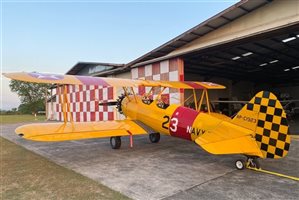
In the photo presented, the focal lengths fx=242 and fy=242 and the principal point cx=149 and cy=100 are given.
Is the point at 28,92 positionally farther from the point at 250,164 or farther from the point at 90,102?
the point at 250,164

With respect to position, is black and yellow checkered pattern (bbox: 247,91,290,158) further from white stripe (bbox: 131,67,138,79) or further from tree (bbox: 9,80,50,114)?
tree (bbox: 9,80,50,114)

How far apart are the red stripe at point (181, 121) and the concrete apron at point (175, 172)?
616 millimetres

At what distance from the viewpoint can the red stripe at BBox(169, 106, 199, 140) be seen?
236 inches

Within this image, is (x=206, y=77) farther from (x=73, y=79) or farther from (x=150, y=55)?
(x=73, y=79)

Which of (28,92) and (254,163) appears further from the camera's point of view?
(28,92)

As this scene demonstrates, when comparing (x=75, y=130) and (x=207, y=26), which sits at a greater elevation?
(x=207, y=26)

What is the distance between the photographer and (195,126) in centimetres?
571

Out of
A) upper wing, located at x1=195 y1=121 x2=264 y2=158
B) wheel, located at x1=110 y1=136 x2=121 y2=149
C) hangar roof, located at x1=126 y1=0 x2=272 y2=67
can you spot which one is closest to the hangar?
hangar roof, located at x1=126 y1=0 x2=272 y2=67

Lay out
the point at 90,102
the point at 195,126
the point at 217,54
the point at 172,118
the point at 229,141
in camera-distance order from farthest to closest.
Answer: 1. the point at 90,102
2. the point at 217,54
3. the point at 172,118
4. the point at 195,126
5. the point at 229,141

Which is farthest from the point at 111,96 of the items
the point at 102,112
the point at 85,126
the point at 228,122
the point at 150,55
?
the point at 228,122

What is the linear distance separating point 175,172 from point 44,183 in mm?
2447

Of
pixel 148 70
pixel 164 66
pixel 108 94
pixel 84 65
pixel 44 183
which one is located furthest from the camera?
pixel 84 65

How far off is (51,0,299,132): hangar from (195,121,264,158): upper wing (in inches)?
183

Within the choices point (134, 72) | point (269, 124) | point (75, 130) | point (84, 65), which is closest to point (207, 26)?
point (134, 72)
